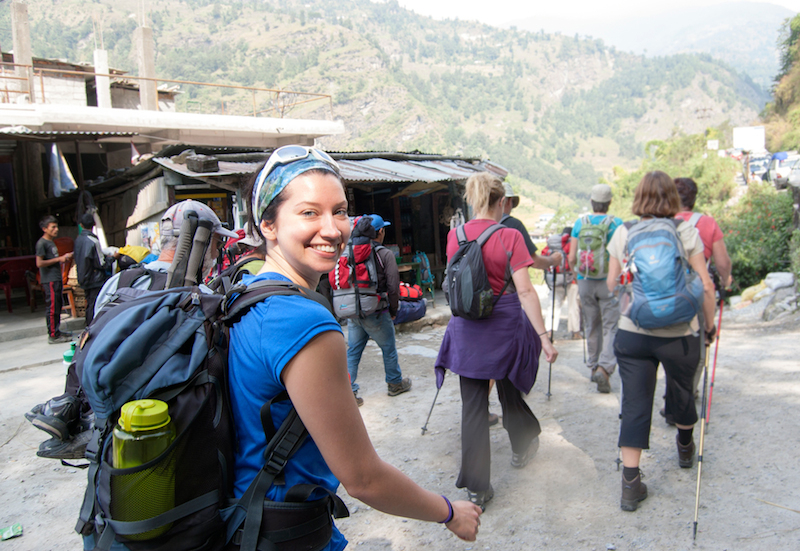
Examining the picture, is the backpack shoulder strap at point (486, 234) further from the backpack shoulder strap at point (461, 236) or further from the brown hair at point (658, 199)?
the brown hair at point (658, 199)

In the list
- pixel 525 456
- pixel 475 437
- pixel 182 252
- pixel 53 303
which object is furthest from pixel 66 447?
pixel 53 303

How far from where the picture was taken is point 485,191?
3293 mm

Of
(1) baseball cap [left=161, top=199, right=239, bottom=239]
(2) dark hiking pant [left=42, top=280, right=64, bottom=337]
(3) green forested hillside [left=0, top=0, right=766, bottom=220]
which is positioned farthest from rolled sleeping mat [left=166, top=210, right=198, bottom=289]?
(3) green forested hillside [left=0, top=0, right=766, bottom=220]

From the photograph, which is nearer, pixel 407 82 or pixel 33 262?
pixel 33 262

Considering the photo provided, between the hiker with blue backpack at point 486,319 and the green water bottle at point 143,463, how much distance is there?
228cm

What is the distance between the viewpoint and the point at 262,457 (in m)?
1.22

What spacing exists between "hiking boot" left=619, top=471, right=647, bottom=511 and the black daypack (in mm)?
2528

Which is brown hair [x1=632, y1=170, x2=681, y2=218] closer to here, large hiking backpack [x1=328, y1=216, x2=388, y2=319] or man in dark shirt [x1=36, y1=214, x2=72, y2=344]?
large hiking backpack [x1=328, y1=216, x2=388, y2=319]

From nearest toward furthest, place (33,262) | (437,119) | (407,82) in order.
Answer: (33,262)
(437,119)
(407,82)

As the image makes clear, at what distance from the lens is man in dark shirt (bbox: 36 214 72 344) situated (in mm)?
7828

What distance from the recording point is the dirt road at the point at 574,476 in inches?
118

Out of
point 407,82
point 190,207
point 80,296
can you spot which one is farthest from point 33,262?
point 407,82

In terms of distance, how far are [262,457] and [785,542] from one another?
295 cm

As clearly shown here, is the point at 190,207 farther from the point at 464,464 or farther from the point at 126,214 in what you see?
the point at 126,214
